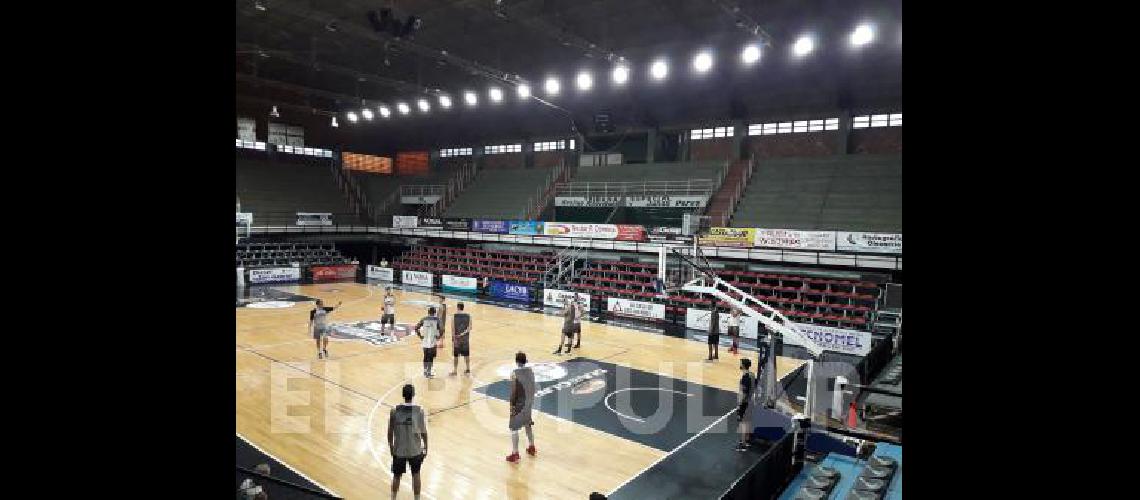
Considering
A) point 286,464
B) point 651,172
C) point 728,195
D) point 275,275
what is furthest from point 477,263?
point 286,464

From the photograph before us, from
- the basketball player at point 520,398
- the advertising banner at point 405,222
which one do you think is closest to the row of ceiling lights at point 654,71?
the advertising banner at point 405,222

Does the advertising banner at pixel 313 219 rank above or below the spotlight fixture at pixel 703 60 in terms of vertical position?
below

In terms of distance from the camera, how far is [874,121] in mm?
26547

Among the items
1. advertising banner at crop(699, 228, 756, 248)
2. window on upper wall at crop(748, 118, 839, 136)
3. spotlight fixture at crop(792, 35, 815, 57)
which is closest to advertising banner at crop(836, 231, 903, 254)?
advertising banner at crop(699, 228, 756, 248)

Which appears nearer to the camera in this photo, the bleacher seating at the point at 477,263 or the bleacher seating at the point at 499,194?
the bleacher seating at the point at 477,263

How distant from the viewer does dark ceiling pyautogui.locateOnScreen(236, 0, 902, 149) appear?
1858 cm

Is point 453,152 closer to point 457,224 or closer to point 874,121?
point 457,224

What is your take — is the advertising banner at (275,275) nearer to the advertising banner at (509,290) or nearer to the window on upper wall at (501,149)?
the advertising banner at (509,290)

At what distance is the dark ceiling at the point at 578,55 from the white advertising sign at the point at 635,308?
367 inches

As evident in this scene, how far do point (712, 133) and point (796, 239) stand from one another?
1305 cm

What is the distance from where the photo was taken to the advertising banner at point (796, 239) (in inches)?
768

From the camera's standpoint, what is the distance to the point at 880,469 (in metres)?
7.62
